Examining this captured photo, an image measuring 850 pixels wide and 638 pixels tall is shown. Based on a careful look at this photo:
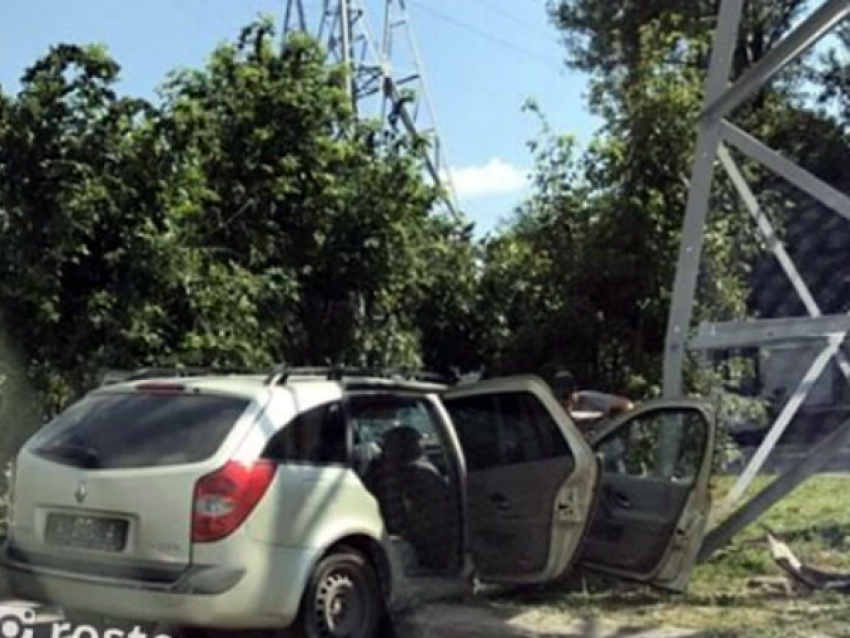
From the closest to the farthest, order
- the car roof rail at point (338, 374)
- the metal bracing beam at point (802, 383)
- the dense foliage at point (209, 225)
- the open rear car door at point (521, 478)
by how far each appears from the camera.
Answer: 1. the car roof rail at point (338, 374)
2. the open rear car door at point (521, 478)
3. the metal bracing beam at point (802, 383)
4. the dense foliage at point (209, 225)

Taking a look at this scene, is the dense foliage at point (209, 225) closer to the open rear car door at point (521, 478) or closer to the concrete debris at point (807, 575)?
the open rear car door at point (521, 478)

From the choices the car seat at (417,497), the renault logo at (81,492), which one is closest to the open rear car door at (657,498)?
the car seat at (417,497)

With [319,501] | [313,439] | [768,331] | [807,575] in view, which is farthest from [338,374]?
[807,575]

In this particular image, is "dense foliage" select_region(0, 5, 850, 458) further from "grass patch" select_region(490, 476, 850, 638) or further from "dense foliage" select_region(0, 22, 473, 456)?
"grass patch" select_region(490, 476, 850, 638)

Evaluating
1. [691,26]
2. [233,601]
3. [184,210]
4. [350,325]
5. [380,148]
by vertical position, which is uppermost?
[691,26]

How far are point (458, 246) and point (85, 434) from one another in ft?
30.7

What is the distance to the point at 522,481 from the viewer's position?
800 centimetres

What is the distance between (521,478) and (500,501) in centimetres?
21

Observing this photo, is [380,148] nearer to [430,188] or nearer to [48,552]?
[430,188]

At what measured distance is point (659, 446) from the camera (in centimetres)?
886

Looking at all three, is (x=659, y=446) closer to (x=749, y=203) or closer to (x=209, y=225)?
(x=749, y=203)

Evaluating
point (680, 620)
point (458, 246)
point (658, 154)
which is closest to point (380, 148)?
point (458, 246)

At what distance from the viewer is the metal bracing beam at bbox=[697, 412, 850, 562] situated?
28.1 feet

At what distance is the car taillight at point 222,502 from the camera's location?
6.04 m
